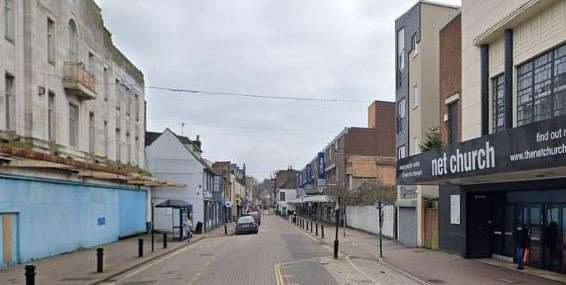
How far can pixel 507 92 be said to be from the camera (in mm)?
20406

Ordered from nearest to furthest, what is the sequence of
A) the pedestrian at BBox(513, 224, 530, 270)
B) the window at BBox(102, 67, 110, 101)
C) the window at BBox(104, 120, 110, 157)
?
the pedestrian at BBox(513, 224, 530, 270)
the window at BBox(104, 120, 110, 157)
the window at BBox(102, 67, 110, 101)

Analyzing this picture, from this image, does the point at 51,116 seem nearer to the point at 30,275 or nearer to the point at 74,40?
the point at 74,40

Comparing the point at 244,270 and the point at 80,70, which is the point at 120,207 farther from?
the point at 244,270

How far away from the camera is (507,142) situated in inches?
640

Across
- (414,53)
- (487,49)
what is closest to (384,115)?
(414,53)

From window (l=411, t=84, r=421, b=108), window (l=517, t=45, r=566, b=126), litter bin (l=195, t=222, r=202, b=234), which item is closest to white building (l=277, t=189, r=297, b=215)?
litter bin (l=195, t=222, r=202, b=234)

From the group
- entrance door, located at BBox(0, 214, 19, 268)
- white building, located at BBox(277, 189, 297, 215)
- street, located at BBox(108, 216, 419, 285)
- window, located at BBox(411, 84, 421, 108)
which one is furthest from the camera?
white building, located at BBox(277, 189, 297, 215)

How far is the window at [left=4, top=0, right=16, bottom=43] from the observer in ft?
77.0

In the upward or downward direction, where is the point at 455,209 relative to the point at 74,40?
downward

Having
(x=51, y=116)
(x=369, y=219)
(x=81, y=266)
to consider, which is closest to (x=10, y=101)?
(x=51, y=116)

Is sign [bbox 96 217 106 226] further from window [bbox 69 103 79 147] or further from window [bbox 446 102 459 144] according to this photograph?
window [bbox 446 102 459 144]

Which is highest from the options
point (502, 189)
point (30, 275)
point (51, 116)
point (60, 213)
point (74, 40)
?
point (74, 40)

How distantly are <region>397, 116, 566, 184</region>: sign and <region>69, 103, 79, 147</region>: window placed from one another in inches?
686

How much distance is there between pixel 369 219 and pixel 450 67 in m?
21.1
